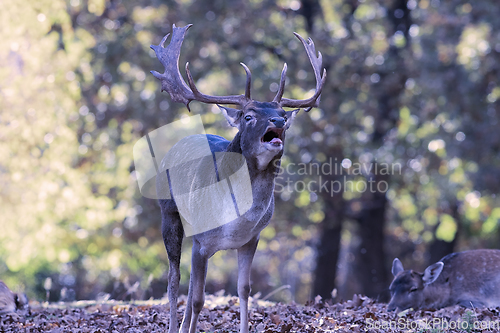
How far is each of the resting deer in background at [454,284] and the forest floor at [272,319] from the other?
61 centimetres

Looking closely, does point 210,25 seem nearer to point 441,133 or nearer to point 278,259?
point 441,133

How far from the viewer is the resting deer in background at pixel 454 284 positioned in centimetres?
888

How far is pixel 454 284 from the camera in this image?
30.2ft

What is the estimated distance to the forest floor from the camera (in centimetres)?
658

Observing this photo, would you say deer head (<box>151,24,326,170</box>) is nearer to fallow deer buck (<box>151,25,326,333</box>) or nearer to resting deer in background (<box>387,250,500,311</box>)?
fallow deer buck (<box>151,25,326,333</box>)

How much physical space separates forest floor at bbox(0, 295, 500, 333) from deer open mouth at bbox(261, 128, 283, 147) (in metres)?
1.96

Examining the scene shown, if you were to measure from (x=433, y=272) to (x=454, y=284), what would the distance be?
37 centimetres

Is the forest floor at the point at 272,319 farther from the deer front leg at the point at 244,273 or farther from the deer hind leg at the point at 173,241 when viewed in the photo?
the deer hind leg at the point at 173,241

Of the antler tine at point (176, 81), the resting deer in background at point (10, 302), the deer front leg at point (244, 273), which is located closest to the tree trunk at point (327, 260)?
the resting deer in background at point (10, 302)

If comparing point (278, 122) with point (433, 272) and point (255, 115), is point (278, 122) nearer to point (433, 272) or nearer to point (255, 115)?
point (255, 115)

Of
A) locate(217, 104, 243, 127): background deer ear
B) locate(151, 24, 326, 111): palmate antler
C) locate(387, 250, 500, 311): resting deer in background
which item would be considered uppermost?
locate(151, 24, 326, 111): palmate antler

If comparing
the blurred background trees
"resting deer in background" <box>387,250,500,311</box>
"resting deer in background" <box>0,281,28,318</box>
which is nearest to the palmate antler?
"resting deer in background" <box>0,281,28,318</box>

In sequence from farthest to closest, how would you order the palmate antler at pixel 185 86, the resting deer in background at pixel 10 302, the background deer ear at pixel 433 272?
the background deer ear at pixel 433 272
the resting deer in background at pixel 10 302
the palmate antler at pixel 185 86

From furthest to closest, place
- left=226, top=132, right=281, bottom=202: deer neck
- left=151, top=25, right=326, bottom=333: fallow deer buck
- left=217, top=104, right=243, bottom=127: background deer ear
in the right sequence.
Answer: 1. left=217, top=104, right=243, bottom=127: background deer ear
2. left=226, top=132, right=281, bottom=202: deer neck
3. left=151, top=25, right=326, bottom=333: fallow deer buck
